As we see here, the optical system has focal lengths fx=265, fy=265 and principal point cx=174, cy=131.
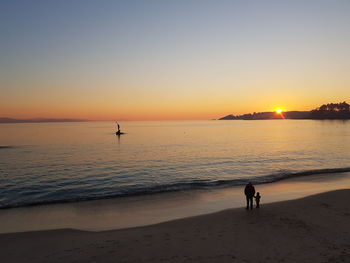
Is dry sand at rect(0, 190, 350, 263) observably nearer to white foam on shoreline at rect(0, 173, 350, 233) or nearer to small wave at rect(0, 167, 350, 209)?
white foam on shoreline at rect(0, 173, 350, 233)

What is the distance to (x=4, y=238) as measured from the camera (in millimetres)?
14281

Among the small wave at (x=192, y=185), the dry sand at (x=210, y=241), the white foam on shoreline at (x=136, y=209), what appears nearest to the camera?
the dry sand at (x=210, y=241)

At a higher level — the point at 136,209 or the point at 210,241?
the point at 210,241

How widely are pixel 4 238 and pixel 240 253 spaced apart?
12349 mm

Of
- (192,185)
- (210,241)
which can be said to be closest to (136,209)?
(210,241)

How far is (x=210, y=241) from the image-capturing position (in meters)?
13.0

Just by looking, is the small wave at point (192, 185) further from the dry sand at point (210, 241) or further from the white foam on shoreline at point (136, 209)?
the dry sand at point (210, 241)

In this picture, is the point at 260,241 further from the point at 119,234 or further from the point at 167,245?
the point at 119,234

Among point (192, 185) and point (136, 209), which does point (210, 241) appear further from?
point (192, 185)

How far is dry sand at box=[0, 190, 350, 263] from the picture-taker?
11.4m

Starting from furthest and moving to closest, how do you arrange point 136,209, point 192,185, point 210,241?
point 192,185
point 136,209
point 210,241

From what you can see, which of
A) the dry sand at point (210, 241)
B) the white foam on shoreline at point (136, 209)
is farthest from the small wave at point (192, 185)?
the dry sand at point (210, 241)

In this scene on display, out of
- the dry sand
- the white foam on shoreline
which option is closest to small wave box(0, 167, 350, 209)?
the white foam on shoreline

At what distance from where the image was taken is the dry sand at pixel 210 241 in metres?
11.4
